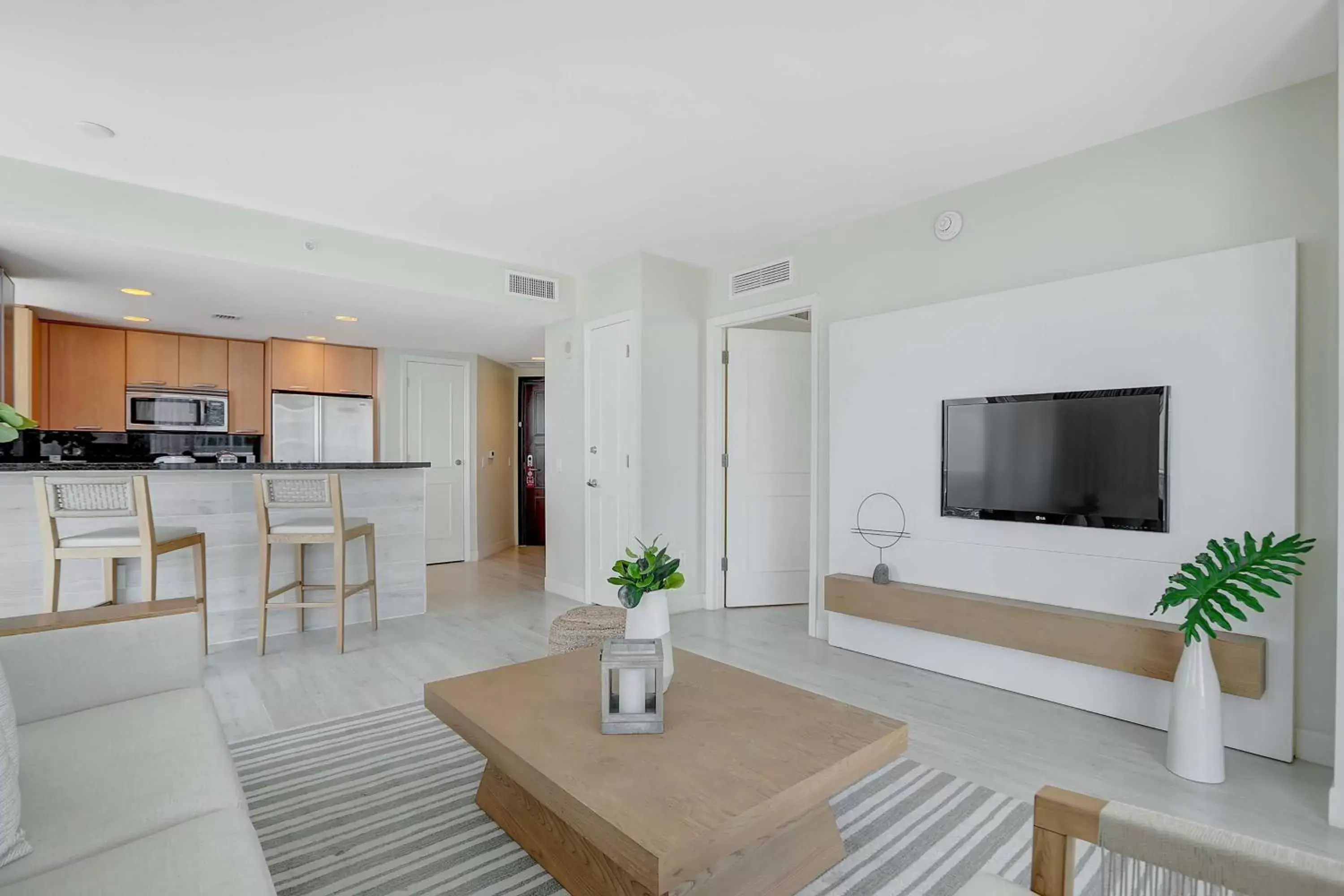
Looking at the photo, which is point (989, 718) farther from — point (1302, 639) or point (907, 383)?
point (907, 383)

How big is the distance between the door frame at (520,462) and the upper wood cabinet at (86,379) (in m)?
3.71

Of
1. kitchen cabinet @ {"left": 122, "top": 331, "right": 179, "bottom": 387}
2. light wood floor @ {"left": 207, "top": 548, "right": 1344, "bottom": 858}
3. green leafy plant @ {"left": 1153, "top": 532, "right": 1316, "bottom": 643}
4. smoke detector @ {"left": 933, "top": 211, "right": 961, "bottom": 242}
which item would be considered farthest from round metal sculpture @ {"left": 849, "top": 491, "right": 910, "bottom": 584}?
kitchen cabinet @ {"left": 122, "top": 331, "right": 179, "bottom": 387}

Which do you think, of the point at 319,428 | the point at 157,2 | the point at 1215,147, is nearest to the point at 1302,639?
the point at 1215,147

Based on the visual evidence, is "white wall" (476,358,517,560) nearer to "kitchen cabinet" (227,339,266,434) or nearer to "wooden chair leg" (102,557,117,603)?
"kitchen cabinet" (227,339,266,434)

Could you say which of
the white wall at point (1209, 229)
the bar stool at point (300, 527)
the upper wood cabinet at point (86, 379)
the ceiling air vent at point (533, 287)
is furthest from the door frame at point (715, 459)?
the upper wood cabinet at point (86, 379)

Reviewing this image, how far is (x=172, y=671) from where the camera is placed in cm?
182

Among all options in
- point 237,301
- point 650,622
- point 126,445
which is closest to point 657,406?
point 650,622

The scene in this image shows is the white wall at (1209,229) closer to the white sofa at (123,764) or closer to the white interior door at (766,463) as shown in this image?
the white interior door at (766,463)

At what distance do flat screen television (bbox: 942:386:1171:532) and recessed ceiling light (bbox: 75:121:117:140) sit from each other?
13.4ft

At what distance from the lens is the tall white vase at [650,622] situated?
74.0 inches

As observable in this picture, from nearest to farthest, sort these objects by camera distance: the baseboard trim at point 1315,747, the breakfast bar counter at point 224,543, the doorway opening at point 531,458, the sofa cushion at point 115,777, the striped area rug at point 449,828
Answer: the sofa cushion at point 115,777, the striped area rug at point 449,828, the baseboard trim at point 1315,747, the breakfast bar counter at point 224,543, the doorway opening at point 531,458

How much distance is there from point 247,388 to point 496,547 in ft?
9.77

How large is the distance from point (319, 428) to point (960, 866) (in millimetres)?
6348

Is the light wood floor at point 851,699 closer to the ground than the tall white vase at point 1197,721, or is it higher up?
closer to the ground
